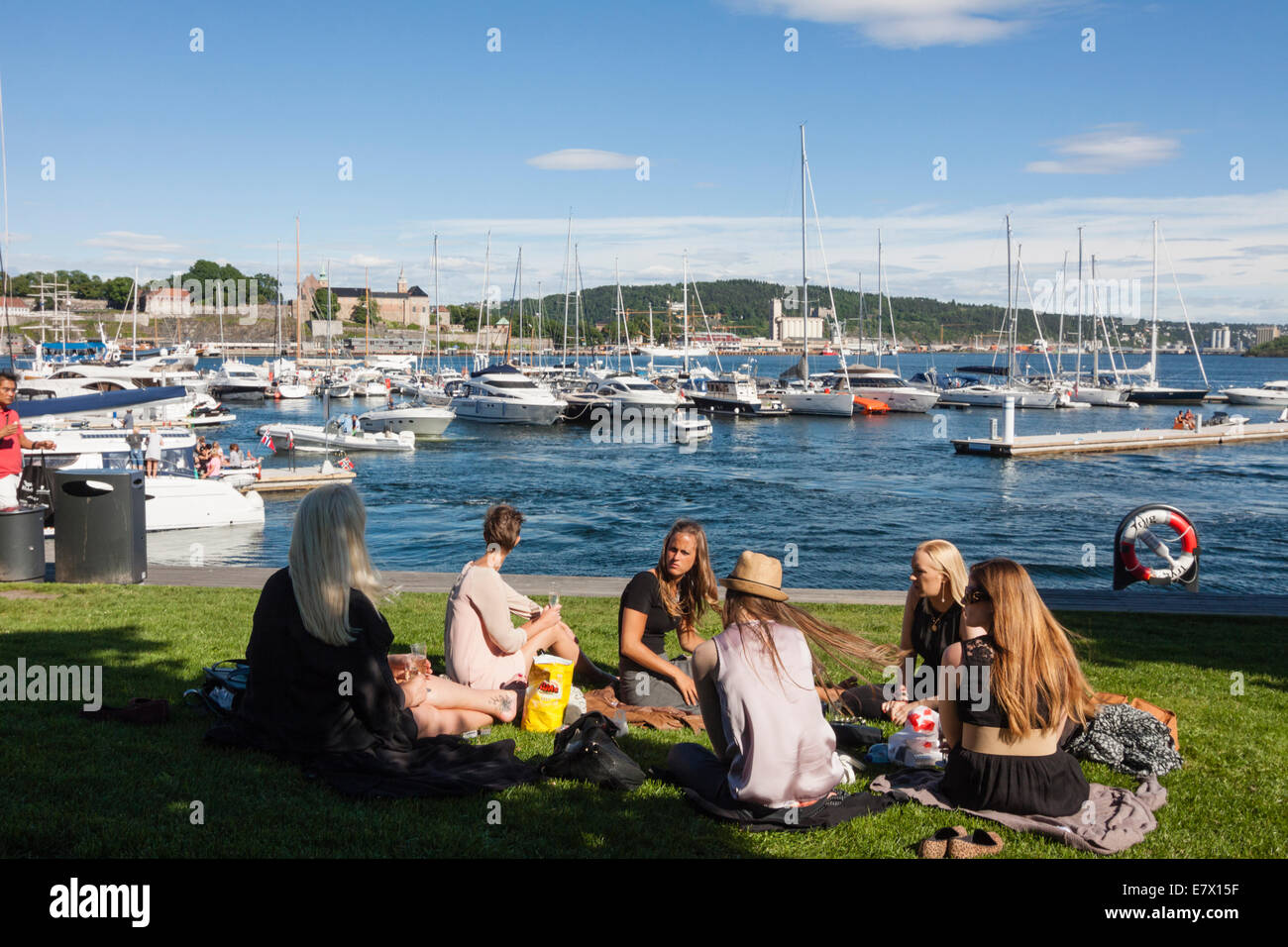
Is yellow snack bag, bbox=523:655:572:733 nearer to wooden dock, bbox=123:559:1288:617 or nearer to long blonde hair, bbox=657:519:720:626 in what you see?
long blonde hair, bbox=657:519:720:626

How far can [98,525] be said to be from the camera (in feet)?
38.4

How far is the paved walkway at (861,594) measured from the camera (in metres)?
11.8

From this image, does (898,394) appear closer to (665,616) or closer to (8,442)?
(8,442)

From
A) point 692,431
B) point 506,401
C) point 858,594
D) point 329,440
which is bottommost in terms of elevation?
point 858,594

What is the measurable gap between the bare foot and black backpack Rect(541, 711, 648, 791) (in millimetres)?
839

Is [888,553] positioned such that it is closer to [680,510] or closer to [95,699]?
[680,510]

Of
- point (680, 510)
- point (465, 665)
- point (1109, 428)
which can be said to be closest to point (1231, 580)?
point (680, 510)

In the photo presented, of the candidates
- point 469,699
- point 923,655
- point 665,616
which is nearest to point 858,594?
point 923,655

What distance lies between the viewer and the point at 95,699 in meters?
6.46

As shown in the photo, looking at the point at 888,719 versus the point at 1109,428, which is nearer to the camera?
the point at 888,719

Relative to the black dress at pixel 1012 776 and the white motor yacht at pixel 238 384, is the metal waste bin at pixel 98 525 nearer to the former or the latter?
the black dress at pixel 1012 776

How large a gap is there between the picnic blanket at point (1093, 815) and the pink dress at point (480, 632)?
8.23ft

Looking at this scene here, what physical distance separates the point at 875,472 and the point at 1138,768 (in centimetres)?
3940

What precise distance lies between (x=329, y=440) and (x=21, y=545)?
36.6 m
